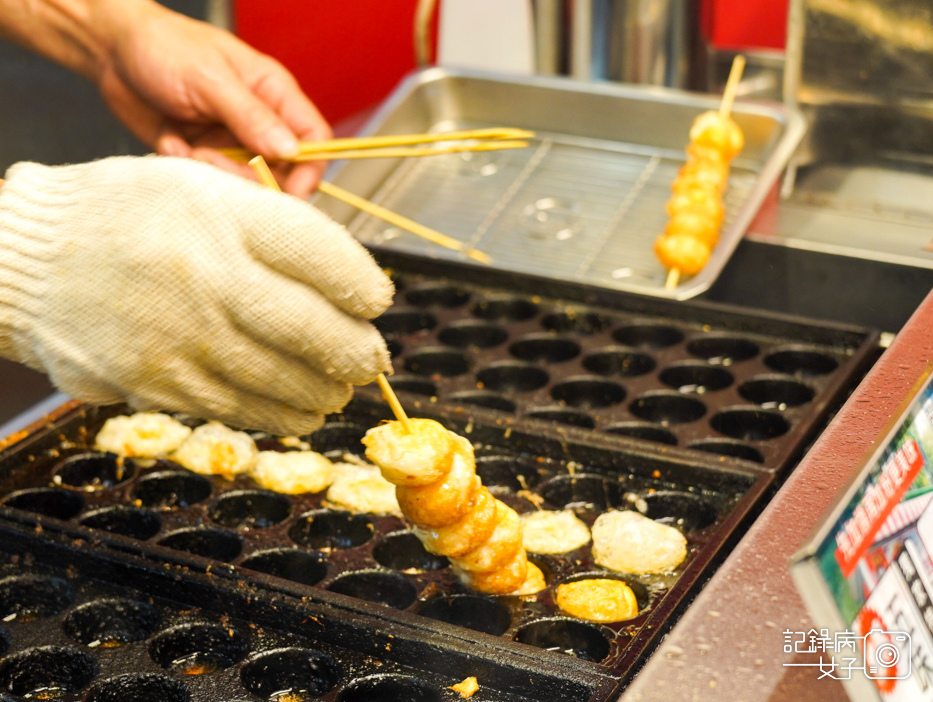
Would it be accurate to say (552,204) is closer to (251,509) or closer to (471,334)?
(471,334)

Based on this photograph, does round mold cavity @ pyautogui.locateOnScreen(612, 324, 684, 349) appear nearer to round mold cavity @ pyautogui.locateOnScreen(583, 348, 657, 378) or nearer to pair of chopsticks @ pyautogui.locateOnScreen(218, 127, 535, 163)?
round mold cavity @ pyautogui.locateOnScreen(583, 348, 657, 378)

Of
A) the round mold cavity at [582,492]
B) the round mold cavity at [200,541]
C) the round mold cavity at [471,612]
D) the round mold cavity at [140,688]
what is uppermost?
Answer: the round mold cavity at [582,492]

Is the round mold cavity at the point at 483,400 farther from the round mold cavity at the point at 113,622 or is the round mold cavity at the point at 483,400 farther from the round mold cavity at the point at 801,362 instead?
the round mold cavity at the point at 113,622

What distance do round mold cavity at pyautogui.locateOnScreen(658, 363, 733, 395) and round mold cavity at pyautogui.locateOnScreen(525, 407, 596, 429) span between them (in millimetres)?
266

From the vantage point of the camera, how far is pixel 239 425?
1.84m

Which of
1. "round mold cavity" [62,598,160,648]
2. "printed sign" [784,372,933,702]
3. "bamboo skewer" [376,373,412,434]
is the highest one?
"bamboo skewer" [376,373,412,434]

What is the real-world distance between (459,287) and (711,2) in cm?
140

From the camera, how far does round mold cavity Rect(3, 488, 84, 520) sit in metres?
2.29

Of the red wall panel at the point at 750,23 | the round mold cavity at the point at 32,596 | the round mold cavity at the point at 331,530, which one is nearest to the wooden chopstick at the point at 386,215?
the round mold cavity at the point at 331,530

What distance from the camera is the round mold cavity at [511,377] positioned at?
272 centimetres

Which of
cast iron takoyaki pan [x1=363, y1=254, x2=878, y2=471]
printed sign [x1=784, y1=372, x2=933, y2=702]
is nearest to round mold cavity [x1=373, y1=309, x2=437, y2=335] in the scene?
cast iron takoyaki pan [x1=363, y1=254, x2=878, y2=471]

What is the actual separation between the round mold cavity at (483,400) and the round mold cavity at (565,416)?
2.9 inches

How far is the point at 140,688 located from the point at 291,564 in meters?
0.42

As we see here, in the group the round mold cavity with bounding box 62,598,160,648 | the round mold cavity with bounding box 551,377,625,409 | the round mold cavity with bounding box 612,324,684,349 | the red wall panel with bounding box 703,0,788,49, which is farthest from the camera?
the red wall panel with bounding box 703,0,788,49
